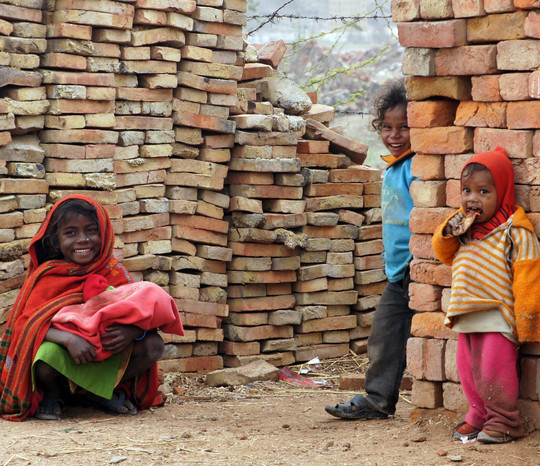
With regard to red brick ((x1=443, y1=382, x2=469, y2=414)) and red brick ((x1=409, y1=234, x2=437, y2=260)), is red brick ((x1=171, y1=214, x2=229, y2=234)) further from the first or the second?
red brick ((x1=443, y1=382, x2=469, y2=414))

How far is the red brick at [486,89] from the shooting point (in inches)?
150

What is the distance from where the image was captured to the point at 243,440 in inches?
161

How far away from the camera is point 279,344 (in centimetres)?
648

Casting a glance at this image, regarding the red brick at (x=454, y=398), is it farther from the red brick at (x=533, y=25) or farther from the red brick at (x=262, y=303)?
the red brick at (x=262, y=303)

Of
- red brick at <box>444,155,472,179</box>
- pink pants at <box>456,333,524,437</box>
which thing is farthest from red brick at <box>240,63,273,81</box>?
pink pants at <box>456,333,524,437</box>

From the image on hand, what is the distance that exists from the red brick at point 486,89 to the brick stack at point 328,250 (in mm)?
2637

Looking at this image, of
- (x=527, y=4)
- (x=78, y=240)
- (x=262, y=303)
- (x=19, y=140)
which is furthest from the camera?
(x=262, y=303)

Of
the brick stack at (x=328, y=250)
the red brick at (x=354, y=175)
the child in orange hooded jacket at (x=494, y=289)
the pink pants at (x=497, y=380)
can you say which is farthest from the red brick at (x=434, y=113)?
the red brick at (x=354, y=175)

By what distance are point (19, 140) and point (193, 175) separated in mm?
1268

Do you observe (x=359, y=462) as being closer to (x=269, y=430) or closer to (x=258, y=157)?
(x=269, y=430)

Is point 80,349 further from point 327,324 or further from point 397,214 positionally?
point 327,324

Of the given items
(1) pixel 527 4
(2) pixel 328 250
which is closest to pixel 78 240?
(2) pixel 328 250

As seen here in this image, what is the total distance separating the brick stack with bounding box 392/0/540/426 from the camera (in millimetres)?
3709

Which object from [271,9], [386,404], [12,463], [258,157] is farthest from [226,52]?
[271,9]
